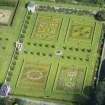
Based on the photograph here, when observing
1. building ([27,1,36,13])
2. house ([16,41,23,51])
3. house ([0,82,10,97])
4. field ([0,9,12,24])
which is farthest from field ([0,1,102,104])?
house ([0,82,10,97])

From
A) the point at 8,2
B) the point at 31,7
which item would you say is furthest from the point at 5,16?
the point at 31,7

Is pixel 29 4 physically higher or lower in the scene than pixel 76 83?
higher

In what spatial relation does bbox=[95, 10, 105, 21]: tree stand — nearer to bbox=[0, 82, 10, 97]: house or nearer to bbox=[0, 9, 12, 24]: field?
bbox=[0, 9, 12, 24]: field

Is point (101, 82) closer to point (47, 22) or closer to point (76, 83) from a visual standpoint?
point (76, 83)

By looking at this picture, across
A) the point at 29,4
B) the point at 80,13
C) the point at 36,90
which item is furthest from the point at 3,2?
the point at 36,90

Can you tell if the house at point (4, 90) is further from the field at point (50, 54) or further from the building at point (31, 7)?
the building at point (31, 7)

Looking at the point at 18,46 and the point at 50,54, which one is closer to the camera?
the point at 50,54

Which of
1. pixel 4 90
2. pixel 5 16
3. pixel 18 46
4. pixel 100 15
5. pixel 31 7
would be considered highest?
pixel 31 7

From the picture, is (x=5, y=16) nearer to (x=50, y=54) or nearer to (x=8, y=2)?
(x=8, y=2)

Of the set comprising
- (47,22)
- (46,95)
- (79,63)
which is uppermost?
(47,22)
